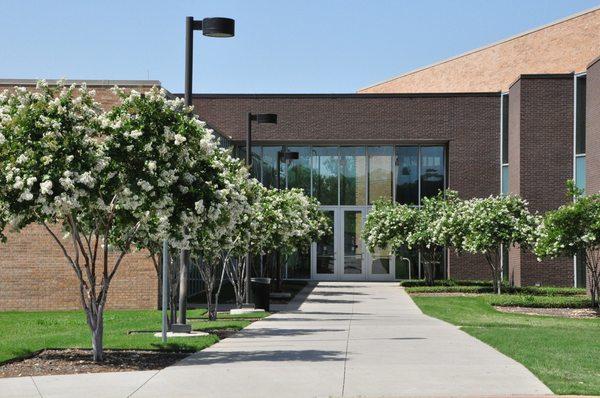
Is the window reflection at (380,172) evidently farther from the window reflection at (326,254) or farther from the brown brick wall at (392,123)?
the window reflection at (326,254)

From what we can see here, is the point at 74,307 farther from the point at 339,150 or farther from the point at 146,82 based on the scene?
the point at 339,150

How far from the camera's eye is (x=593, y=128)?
35688mm

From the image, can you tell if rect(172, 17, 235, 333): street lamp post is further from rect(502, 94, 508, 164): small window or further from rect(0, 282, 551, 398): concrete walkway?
rect(502, 94, 508, 164): small window

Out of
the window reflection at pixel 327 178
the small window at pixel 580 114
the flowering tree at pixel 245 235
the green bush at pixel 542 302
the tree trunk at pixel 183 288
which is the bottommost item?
the green bush at pixel 542 302

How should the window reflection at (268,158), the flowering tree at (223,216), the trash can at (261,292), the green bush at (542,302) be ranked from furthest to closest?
the window reflection at (268,158)
the green bush at (542,302)
the trash can at (261,292)
the flowering tree at (223,216)

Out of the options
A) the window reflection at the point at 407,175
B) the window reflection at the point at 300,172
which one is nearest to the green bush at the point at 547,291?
the window reflection at the point at 407,175

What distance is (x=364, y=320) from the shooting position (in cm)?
2377

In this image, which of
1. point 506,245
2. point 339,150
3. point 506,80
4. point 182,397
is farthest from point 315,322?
point 506,80

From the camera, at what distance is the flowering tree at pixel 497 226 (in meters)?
35.5

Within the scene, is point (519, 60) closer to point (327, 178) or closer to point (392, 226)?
point (327, 178)

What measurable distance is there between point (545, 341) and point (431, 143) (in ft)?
107

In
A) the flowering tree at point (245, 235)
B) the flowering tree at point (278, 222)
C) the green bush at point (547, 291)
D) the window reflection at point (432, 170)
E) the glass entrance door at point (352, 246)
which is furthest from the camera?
the glass entrance door at point (352, 246)

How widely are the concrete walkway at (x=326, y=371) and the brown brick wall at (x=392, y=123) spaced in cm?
2796

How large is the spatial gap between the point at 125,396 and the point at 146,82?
18.1m
